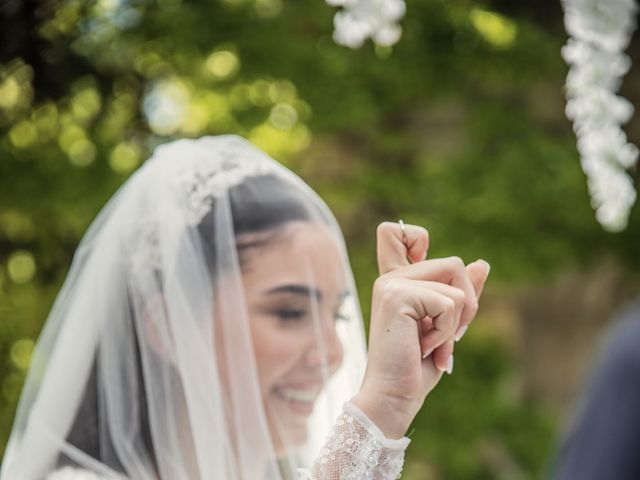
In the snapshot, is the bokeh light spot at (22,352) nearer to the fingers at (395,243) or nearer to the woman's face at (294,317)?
the woman's face at (294,317)

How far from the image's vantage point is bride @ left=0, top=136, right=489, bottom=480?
2.37 m

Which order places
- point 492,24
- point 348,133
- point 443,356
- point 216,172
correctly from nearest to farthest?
point 443,356
point 216,172
point 492,24
point 348,133

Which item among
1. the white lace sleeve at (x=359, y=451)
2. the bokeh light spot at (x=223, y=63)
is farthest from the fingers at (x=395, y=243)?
the bokeh light spot at (x=223, y=63)

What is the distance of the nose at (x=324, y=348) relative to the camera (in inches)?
95.4

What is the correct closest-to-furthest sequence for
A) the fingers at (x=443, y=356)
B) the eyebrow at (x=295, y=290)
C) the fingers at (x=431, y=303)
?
the fingers at (x=431, y=303) → the fingers at (x=443, y=356) → the eyebrow at (x=295, y=290)

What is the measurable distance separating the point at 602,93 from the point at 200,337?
1.22m

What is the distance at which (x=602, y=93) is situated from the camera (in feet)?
8.26

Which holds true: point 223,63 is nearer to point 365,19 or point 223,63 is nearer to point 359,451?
point 365,19

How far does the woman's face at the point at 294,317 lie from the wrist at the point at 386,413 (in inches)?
21.2

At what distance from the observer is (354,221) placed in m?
6.21

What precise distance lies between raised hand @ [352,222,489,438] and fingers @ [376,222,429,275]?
0.21ft

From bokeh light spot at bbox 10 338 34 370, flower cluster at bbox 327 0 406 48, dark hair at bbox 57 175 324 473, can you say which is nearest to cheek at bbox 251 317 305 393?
dark hair at bbox 57 175 324 473

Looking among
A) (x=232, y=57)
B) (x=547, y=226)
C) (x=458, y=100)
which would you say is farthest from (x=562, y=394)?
(x=232, y=57)

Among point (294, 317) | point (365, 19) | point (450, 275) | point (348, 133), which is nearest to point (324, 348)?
point (294, 317)
